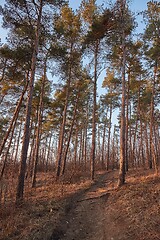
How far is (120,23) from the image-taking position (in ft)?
38.5

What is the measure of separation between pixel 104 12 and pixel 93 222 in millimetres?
12250

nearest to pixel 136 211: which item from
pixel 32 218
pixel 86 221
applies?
pixel 86 221

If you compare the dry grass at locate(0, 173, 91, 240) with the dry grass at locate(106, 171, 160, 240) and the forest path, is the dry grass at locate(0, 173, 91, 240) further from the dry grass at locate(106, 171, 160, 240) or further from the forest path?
the dry grass at locate(106, 171, 160, 240)

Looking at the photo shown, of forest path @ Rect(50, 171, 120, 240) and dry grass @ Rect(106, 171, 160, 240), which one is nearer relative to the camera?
dry grass @ Rect(106, 171, 160, 240)

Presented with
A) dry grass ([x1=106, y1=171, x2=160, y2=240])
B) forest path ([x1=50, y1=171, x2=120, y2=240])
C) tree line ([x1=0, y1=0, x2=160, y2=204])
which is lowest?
forest path ([x1=50, y1=171, x2=120, y2=240])

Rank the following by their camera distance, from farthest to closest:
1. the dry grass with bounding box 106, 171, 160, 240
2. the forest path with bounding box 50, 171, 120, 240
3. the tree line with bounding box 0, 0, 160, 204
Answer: the tree line with bounding box 0, 0, 160, 204, the forest path with bounding box 50, 171, 120, 240, the dry grass with bounding box 106, 171, 160, 240

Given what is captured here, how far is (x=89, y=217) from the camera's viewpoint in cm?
719

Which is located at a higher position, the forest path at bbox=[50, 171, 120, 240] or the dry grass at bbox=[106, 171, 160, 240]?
the dry grass at bbox=[106, 171, 160, 240]

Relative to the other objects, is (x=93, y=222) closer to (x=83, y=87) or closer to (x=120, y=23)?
(x=120, y=23)

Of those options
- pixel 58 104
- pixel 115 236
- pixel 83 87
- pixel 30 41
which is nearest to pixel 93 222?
pixel 115 236

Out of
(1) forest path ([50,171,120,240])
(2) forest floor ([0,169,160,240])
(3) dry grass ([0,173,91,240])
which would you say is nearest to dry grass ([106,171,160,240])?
(2) forest floor ([0,169,160,240])

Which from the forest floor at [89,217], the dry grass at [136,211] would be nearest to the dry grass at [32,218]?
the forest floor at [89,217]

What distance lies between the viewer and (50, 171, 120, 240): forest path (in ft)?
18.6

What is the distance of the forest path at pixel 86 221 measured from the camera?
18.6ft
